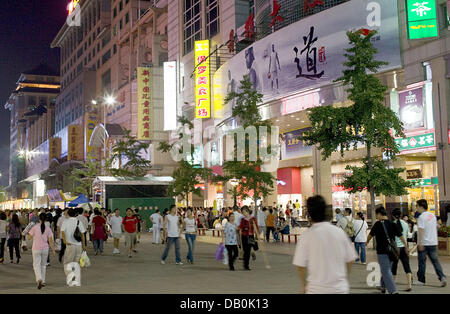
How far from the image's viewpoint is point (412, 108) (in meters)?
25.5

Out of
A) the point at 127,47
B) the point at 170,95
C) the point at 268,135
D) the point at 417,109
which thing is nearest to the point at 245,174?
the point at 268,135

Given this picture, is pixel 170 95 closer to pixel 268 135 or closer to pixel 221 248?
pixel 268 135

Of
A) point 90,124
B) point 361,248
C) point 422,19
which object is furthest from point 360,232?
point 90,124

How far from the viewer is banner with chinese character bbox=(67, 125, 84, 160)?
85.8 metres

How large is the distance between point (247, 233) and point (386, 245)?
5805 mm

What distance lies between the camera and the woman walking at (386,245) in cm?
996

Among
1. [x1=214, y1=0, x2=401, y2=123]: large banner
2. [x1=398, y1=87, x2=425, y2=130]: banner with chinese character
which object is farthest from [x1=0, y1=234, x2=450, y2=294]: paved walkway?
[x1=214, y1=0, x2=401, y2=123]: large banner

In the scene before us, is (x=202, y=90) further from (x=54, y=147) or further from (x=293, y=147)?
(x=54, y=147)

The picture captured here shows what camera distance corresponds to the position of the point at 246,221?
608 inches

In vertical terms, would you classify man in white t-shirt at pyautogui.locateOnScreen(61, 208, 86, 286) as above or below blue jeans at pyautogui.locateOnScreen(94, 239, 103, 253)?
above

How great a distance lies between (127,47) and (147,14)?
9960mm

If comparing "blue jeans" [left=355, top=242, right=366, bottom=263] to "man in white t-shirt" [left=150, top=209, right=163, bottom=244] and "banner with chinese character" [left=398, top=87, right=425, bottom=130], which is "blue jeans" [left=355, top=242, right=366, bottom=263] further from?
"banner with chinese character" [left=398, top=87, right=425, bottom=130]

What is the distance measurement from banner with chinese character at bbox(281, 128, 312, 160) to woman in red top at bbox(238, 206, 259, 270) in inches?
929

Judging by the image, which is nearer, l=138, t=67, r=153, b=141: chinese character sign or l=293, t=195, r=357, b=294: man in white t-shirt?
l=293, t=195, r=357, b=294: man in white t-shirt
